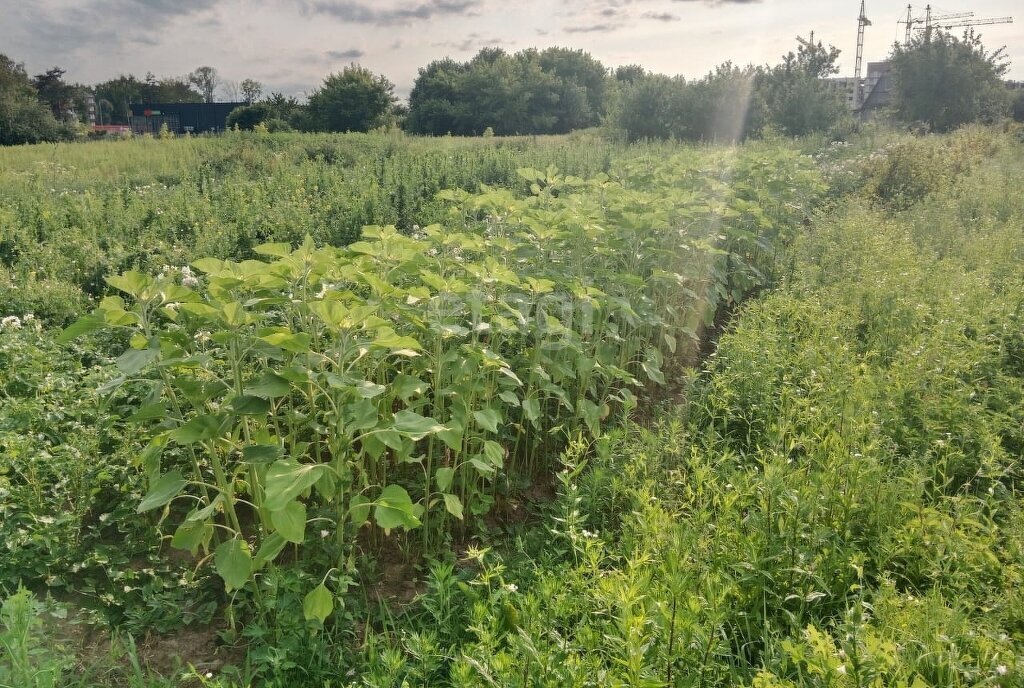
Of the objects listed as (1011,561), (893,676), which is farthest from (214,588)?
(1011,561)

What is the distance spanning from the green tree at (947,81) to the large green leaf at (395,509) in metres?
33.4

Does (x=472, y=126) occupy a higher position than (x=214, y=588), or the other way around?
(x=472, y=126)

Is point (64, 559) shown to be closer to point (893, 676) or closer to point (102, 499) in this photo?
point (102, 499)

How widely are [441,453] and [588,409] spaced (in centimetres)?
80

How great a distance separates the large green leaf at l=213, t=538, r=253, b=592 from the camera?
212 cm

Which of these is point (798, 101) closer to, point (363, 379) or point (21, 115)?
point (363, 379)

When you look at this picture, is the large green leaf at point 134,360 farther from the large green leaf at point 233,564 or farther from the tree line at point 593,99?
the tree line at point 593,99

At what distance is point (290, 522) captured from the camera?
1.96 m

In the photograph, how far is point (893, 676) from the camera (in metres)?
1.73

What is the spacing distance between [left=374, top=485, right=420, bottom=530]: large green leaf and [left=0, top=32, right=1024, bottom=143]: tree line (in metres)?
23.0

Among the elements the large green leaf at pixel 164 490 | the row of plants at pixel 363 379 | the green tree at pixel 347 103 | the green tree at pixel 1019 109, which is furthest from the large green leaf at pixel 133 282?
the green tree at pixel 1019 109

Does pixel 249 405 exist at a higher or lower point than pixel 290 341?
lower

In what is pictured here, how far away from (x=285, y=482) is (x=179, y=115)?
6693 cm

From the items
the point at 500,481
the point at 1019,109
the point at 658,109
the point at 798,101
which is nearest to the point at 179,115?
the point at 658,109
